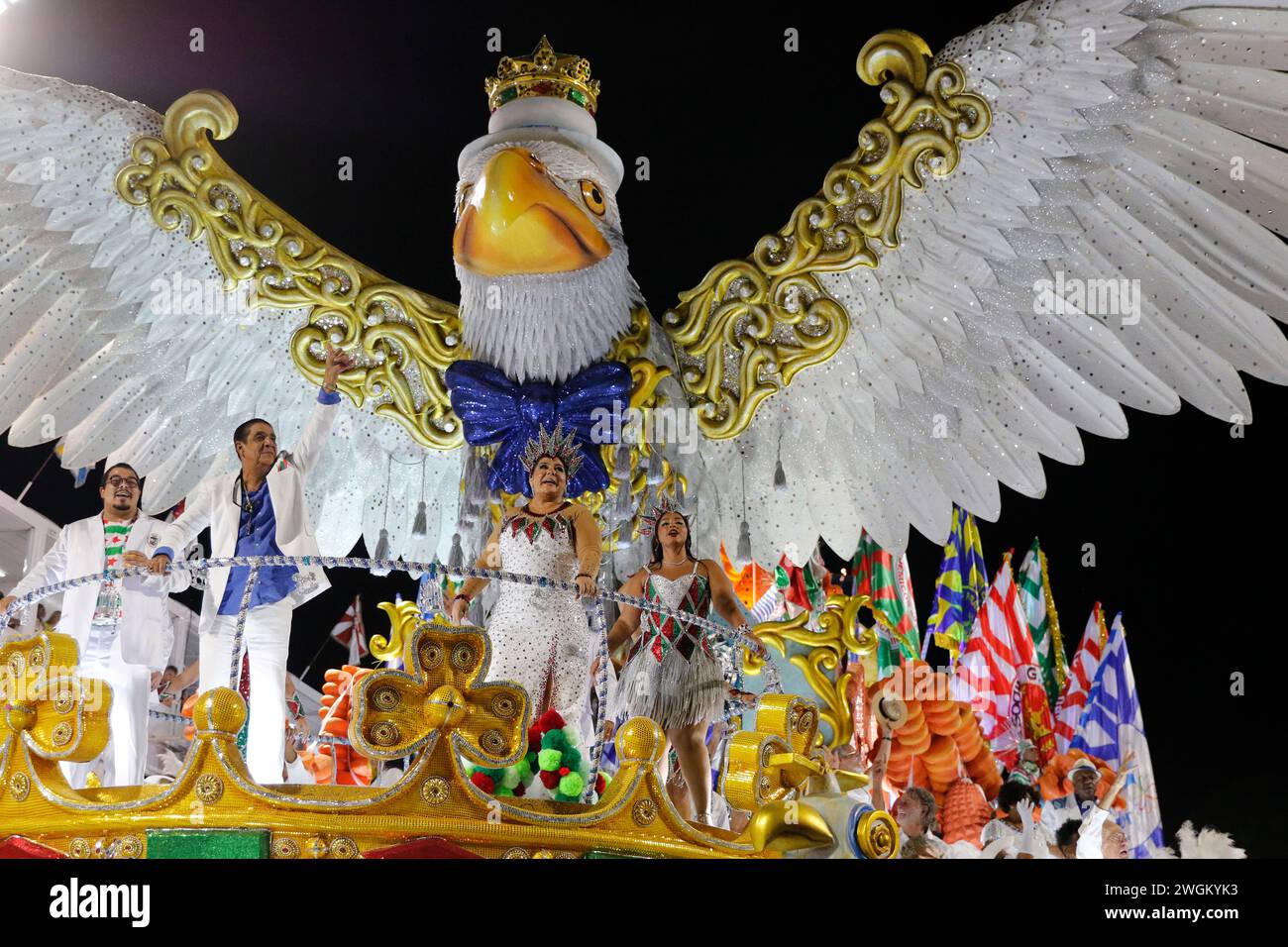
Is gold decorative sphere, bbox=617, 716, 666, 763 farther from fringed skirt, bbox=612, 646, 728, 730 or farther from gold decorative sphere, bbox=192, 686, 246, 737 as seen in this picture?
fringed skirt, bbox=612, 646, 728, 730

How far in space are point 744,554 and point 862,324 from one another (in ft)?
3.00

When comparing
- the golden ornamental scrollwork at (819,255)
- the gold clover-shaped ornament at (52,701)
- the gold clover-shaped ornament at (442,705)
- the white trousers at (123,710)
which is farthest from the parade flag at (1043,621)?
the gold clover-shaped ornament at (52,701)

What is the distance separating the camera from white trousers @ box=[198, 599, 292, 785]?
3289mm

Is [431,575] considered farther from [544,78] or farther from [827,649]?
[544,78]

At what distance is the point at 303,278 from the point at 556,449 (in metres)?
1.35

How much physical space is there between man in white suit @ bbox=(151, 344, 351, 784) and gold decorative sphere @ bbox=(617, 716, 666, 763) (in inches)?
39.2

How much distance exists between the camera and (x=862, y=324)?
471cm

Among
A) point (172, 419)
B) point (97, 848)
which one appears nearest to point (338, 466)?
point (172, 419)

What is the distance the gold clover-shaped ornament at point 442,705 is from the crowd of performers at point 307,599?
0.46 meters

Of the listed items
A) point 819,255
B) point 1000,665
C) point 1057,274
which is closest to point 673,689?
point 819,255

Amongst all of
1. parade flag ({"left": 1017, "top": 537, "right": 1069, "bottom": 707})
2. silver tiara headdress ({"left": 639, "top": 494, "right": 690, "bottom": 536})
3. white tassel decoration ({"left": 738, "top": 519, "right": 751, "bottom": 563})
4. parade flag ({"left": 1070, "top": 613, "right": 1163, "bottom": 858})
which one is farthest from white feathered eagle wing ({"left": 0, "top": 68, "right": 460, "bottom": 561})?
parade flag ({"left": 1017, "top": 537, "right": 1069, "bottom": 707})

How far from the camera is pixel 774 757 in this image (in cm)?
289

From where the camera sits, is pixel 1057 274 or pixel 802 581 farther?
pixel 802 581

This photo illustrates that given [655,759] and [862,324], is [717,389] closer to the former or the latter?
[862,324]
